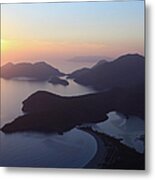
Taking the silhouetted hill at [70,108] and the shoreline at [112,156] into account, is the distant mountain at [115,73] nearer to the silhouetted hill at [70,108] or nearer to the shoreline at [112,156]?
the silhouetted hill at [70,108]

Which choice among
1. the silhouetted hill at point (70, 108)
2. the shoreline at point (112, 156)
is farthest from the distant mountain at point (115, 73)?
the shoreline at point (112, 156)

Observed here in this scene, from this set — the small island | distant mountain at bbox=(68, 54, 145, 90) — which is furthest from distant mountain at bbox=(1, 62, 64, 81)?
distant mountain at bbox=(68, 54, 145, 90)

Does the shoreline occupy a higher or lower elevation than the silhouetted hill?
lower

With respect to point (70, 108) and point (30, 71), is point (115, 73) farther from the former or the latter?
point (30, 71)

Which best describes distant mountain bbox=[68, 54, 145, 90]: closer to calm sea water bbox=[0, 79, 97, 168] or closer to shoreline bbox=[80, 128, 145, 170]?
calm sea water bbox=[0, 79, 97, 168]

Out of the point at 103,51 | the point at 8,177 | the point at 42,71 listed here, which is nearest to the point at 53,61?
the point at 42,71

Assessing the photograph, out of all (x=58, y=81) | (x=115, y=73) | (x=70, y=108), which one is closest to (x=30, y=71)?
(x=58, y=81)
